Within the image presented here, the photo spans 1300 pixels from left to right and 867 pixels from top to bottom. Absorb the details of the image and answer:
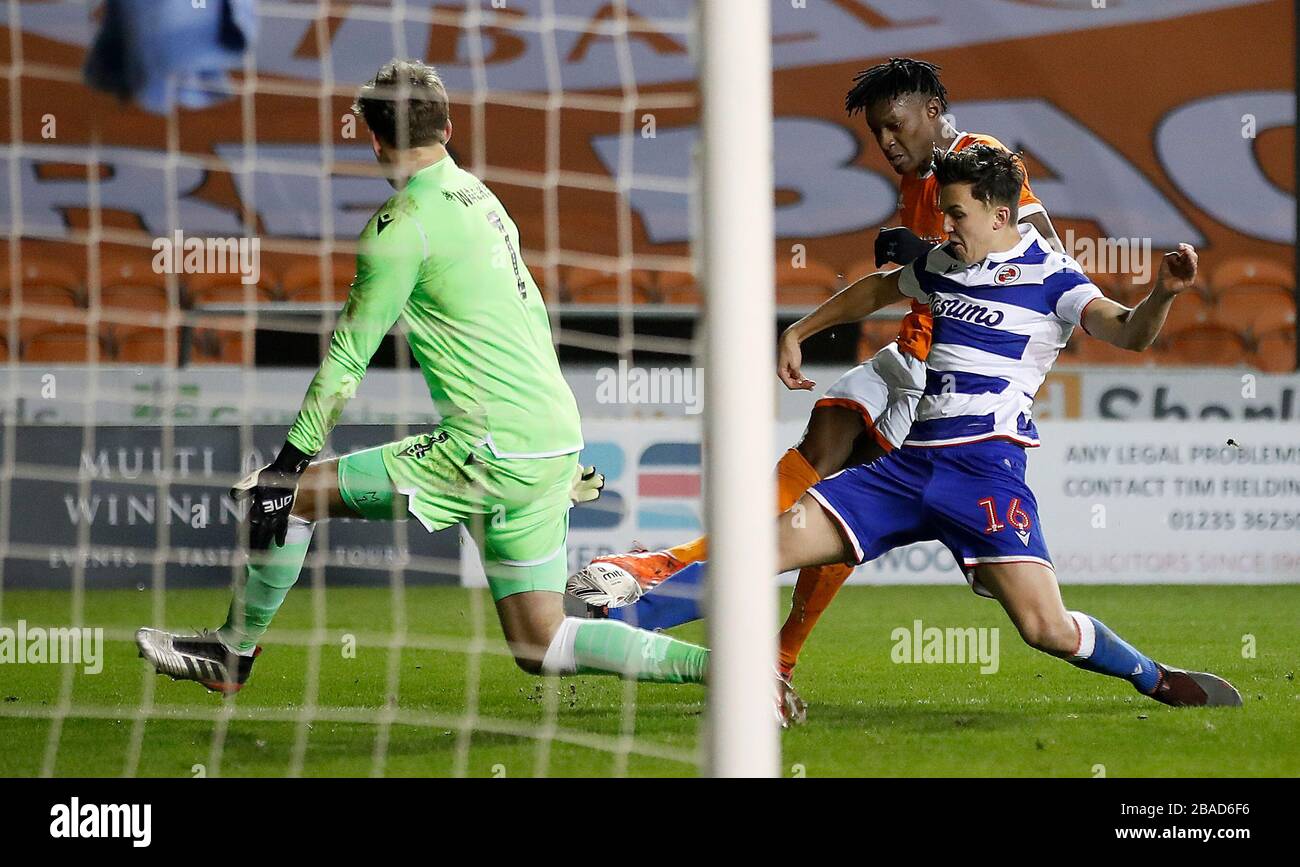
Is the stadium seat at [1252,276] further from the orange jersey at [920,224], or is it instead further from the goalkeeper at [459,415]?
the goalkeeper at [459,415]

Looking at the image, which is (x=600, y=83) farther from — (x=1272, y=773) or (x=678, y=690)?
(x=1272, y=773)

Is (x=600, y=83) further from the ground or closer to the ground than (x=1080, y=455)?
further from the ground

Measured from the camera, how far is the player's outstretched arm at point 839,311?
4508mm

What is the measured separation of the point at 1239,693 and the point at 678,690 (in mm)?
1812

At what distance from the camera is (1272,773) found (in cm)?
368

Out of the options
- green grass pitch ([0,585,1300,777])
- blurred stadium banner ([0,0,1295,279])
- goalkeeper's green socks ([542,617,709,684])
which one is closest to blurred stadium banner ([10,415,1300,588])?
green grass pitch ([0,585,1300,777])

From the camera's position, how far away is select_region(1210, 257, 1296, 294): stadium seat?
1171 cm

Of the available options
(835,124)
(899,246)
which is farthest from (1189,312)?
(899,246)

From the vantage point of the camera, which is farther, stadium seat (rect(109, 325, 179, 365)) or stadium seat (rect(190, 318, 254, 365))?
stadium seat (rect(109, 325, 179, 365))

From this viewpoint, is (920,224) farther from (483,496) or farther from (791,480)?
(483,496)

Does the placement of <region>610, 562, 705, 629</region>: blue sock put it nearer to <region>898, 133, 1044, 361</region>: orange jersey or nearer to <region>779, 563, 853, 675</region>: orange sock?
<region>779, 563, 853, 675</region>: orange sock
